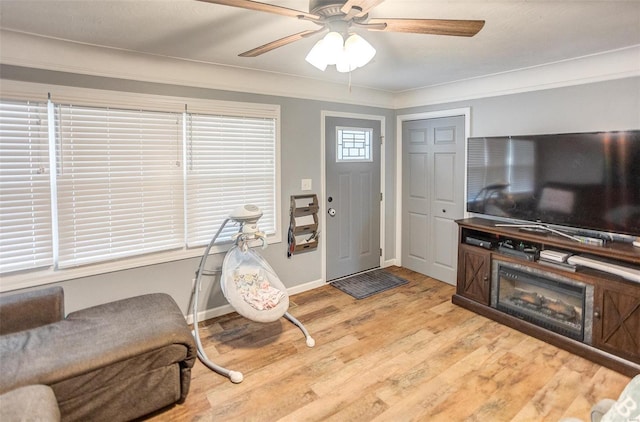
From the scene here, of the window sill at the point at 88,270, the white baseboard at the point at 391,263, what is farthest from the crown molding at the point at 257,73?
the white baseboard at the point at 391,263

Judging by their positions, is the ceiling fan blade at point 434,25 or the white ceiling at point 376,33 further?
the white ceiling at point 376,33

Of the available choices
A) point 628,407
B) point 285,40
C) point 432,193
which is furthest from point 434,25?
point 432,193

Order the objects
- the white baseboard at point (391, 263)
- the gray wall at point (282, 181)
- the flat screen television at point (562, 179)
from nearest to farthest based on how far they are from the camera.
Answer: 1. the flat screen television at point (562, 179)
2. the gray wall at point (282, 181)
3. the white baseboard at point (391, 263)

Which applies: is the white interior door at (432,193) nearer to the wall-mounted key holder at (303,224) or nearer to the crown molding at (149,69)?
the crown molding at (149,69)

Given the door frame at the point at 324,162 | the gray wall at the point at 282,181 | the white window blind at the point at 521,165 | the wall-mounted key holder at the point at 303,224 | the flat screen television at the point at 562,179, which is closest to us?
the flat screen television at the point at 562,179

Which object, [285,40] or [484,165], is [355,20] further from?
[484,165]

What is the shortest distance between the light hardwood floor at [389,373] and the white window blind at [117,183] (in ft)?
3.35

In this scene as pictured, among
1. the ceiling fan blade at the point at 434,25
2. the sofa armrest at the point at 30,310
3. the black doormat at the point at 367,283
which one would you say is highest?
the ceiling fan blade at the point at 434,25

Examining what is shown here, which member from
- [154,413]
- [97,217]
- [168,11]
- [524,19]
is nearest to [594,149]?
[524,19]

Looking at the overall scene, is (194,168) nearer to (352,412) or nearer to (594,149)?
(352,412)

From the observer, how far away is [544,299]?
2.94m

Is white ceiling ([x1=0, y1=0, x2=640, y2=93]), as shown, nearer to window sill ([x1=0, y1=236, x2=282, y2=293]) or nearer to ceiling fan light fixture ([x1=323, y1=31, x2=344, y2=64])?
ceiling fan light fixture ([x1=323, y1=31, x2=344, y2=64])

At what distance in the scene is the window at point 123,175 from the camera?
2.40 m

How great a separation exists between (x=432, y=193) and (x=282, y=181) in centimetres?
184
